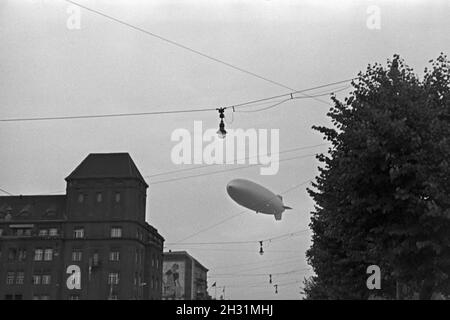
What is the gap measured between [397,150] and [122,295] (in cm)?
769

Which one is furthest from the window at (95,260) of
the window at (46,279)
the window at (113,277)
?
the window at (46,279)

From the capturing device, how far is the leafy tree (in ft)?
52.7

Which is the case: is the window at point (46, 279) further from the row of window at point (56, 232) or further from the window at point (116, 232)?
the window at point (116, 232)

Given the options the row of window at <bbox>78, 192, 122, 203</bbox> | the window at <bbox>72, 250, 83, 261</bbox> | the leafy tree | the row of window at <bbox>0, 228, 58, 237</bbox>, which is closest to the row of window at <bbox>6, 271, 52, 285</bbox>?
the window at <bbox>72, 250, 83, 261</bbox>

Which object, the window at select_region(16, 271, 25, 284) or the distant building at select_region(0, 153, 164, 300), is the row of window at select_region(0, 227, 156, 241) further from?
the window at select_region(16, 271, 25, 284)

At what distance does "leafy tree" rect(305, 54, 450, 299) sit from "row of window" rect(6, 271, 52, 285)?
799 centimetres

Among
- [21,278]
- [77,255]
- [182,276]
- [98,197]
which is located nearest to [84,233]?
[77,255]

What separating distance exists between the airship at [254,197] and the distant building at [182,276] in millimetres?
2211

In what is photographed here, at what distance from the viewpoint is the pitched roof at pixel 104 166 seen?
17.0 metres

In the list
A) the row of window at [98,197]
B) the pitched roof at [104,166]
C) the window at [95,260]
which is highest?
the pitched roof at [104,166]

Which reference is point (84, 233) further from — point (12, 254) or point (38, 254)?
point (12, 254)

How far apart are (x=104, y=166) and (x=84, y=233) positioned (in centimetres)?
228
